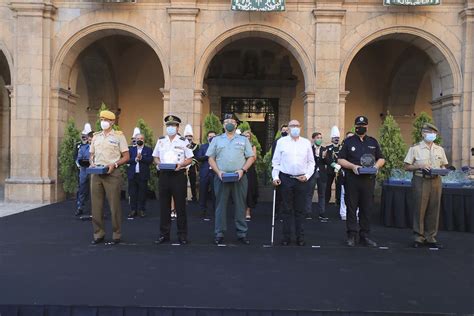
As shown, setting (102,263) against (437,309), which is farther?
(102,263)

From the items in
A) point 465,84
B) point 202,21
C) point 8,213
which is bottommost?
point 8,213

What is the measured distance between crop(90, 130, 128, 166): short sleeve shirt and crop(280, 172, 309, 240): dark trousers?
2450 millimetres

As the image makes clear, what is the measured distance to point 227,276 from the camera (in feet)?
16.1

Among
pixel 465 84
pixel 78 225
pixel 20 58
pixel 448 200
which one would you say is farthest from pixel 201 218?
pixel 465 84

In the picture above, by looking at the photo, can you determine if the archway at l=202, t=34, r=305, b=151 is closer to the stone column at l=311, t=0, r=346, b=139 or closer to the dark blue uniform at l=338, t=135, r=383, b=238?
the stone column at l=311, t=0, r=346, b=139

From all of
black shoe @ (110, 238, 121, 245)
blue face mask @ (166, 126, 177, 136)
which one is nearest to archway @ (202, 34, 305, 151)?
blue face mask @ (166, 126, 177, 136)

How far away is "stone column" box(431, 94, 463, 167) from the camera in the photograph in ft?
39.3

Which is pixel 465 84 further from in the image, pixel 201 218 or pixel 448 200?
pixel 201 218

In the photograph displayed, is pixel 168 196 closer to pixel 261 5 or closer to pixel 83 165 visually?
pixel 83 165

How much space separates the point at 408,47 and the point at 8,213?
42.3 feet

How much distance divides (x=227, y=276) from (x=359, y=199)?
2.81m

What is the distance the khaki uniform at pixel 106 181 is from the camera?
666cm

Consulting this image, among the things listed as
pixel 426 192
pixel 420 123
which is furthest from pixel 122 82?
pixel 426 192

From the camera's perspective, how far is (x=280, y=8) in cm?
1147
